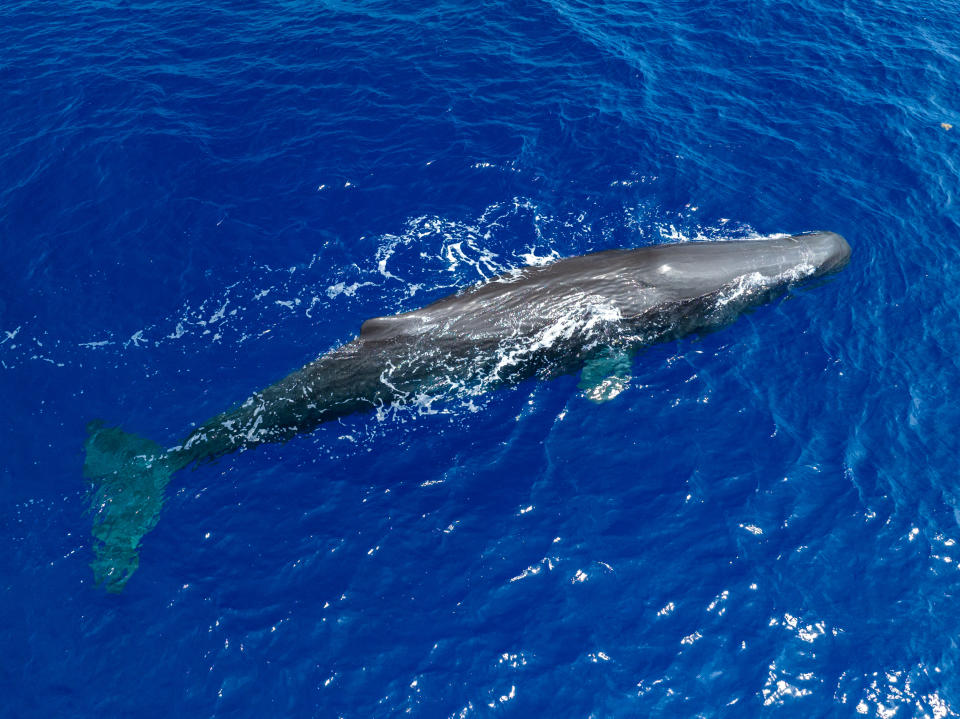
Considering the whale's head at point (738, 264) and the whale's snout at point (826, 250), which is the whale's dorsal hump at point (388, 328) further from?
the whale's snout at point (826, 250)

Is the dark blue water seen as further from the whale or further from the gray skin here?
the gray skin

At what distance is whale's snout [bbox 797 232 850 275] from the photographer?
86.8ft

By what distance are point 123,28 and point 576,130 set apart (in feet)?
84.9

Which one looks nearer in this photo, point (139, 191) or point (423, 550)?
point (423, 550)

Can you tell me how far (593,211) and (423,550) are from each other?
52.1 feet

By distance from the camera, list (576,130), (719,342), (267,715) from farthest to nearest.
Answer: (576,130) → (719,342) → (267,715)

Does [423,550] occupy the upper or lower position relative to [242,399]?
lower

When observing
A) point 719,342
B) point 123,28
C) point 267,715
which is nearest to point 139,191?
point 123,28

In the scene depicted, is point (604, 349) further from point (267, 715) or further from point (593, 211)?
point (267, 715)

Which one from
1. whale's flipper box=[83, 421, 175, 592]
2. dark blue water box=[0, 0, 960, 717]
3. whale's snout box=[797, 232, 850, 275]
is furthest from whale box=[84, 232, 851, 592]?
whale's snout box=[797, 232, 850, 275]

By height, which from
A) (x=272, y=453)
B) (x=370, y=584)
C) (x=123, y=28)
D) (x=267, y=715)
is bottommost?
(x=267, y=715)

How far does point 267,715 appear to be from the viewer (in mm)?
17797

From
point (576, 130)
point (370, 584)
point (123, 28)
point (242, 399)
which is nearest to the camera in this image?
point (370, 584)

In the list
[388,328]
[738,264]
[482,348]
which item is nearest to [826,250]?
[738,264]
